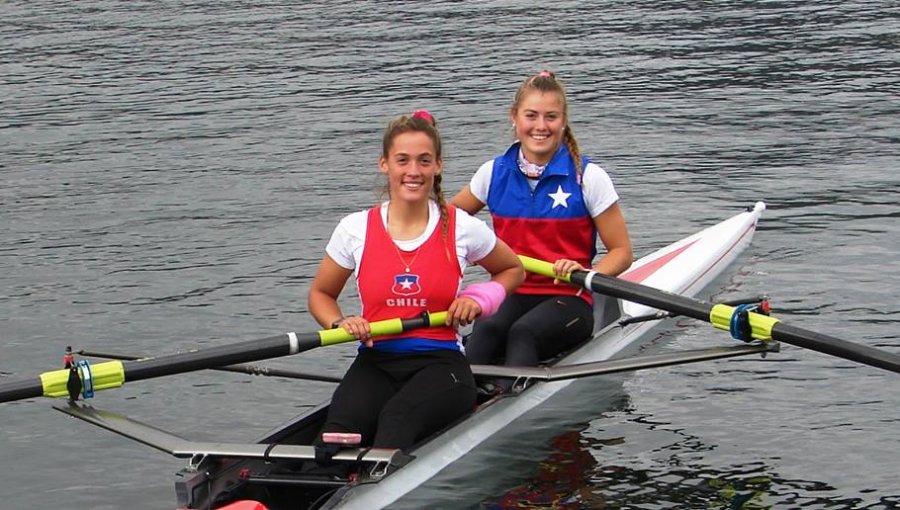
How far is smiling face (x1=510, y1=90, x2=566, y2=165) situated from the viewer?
29.5ft

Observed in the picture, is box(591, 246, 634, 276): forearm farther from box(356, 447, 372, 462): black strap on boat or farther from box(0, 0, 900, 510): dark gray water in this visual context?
box(356, 447, 372, 462): black strap on boat

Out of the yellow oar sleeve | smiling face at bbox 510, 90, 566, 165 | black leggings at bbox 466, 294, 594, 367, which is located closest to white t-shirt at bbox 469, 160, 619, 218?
smiling face at bbox 510, 90, 566, 165

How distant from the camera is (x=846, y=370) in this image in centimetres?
1040

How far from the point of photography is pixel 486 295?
26.1 ft

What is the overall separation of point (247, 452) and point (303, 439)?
2.13 ft

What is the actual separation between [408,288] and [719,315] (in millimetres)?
1936

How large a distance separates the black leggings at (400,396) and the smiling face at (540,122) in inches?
68.5

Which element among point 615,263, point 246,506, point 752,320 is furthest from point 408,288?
point 752,320

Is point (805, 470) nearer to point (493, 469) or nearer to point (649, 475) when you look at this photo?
point (649, 475)

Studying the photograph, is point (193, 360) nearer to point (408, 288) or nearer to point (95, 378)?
point (95, 378)

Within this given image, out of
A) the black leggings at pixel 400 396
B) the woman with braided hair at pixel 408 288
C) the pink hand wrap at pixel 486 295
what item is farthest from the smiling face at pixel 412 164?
the black leggings at pixel 400 396

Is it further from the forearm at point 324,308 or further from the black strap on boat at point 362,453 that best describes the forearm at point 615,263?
the black strap on boat at point 362,453

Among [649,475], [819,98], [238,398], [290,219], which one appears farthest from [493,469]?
[819,98]

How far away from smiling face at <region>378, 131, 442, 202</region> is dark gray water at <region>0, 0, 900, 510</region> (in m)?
1.69
